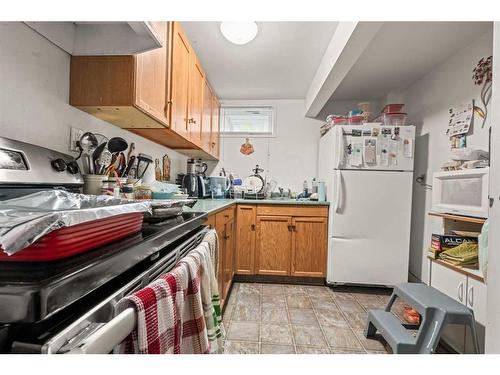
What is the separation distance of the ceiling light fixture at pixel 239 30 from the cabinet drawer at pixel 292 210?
5.41 ft

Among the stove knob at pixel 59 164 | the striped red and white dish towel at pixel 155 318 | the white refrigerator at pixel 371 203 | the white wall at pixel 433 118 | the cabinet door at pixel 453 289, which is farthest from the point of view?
the white refrigerator at pixel 371 203

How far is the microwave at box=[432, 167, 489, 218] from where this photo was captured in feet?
4.89

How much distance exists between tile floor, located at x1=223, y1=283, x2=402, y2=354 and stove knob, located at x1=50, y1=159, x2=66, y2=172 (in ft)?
→ 4.55

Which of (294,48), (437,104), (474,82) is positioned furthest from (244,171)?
(474,82)

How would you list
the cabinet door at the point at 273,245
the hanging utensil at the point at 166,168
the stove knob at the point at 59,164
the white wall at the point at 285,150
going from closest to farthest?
the stove knob at the point at 59,164 → the hanging utensil at the point at 166,168 → the cabinet door at the point at 273,245 → the white wall at the point at 285,150

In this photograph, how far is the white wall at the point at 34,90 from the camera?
0.92 meters

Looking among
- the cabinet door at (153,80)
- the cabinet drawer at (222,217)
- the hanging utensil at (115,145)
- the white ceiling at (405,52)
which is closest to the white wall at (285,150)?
the white ceiling at (405,52)

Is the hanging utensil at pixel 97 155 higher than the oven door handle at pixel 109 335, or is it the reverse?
the hanging utensil at pixel 97 155

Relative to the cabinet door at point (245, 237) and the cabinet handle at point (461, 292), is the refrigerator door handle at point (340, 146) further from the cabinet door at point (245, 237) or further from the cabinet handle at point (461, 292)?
the cabinet handle at point (461, 292)

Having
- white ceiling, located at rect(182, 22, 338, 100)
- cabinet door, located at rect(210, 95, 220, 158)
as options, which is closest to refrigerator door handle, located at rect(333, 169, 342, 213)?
white ceiling, located at rect(182, 22, 338, 100)

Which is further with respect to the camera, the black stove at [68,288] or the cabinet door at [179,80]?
the cabinet door at [179,80]

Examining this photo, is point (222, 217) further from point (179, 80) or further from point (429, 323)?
point (429, 323)

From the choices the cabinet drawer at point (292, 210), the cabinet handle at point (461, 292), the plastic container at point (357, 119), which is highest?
the plastic container at point (357, 119)
